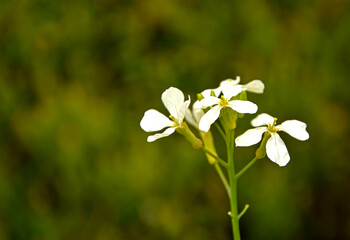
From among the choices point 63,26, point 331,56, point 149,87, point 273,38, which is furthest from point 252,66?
point 63,26

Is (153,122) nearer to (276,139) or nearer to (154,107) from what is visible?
(276,139)

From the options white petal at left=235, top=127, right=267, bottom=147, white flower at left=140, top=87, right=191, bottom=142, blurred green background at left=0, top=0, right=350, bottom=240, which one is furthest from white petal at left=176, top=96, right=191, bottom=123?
blurred green background at left=0, top=0, right=350, bottom=240

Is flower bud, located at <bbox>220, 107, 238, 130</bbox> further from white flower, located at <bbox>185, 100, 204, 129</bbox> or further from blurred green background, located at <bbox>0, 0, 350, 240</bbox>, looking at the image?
blurred green background, located at <bbox>0, 0, 350, 240</bbox>

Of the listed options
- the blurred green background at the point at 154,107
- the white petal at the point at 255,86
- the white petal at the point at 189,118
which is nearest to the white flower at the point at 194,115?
the white petal at the point at 189,118

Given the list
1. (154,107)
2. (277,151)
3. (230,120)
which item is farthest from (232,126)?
(154,107)

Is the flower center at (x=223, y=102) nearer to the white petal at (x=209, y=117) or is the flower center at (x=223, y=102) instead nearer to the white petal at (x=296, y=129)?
the white petal at (x=209, y=117)

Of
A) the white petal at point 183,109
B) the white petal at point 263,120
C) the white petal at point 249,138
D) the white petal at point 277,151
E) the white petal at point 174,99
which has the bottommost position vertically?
the white petal at point 277,151
